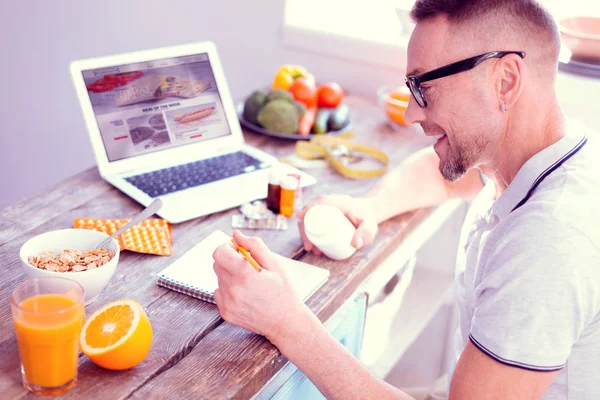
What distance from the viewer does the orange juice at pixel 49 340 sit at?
0.93 metres

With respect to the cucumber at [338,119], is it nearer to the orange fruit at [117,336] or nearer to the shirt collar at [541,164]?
the shirt collar at [541,164]

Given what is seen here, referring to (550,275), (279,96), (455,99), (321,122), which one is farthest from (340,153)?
(550,275)

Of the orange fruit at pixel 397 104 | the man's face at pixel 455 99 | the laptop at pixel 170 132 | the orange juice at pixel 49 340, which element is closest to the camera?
the orange juice at pixel 49 340

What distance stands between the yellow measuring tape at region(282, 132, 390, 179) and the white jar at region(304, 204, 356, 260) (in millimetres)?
331

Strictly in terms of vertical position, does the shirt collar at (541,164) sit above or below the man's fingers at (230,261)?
above

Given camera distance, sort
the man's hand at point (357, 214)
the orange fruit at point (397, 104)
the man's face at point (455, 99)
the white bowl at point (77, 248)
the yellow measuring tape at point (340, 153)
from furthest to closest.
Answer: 1. the orange fruit at point (397, 104)
2. the yellow measuring tape at point (340, 153)
3. the man's hand at point (357, 214)
4. the man's face at point (455, 99)
5. the white bowl at point (77, 248)

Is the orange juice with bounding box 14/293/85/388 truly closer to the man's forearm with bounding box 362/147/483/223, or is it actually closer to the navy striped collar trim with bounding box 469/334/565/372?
the navy striped collar trim with bounding box 469/334/565/372

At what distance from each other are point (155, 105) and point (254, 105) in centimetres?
34

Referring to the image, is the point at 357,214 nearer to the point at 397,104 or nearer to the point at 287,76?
the point at 397,104

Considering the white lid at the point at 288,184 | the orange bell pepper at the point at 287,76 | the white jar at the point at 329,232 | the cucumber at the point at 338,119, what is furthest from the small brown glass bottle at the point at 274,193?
the orange bell pepper at the point at 287,76

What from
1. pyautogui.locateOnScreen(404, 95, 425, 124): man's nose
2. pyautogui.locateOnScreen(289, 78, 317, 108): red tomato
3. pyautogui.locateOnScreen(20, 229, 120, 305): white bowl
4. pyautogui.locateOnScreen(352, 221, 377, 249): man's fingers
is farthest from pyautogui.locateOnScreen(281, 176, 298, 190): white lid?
pyautogui.locateOnScreen(289, 78, 317, 108): red tomato

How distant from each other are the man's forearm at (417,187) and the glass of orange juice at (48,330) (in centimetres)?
76

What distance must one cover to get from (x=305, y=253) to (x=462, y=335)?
0.35 m

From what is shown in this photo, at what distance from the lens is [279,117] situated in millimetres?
1850
